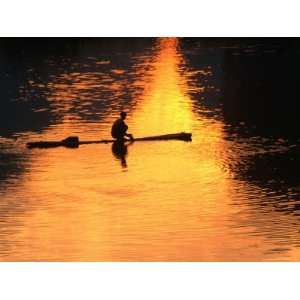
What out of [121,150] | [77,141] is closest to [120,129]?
[121,150]

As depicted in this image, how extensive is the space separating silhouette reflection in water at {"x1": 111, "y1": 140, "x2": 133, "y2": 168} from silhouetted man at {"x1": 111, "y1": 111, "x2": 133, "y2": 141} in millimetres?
22

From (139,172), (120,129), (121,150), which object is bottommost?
(139,172)

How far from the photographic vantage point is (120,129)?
531 cm

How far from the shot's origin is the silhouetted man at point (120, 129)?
5301 mm

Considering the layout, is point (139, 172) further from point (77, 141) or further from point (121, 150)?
point (77, 141)

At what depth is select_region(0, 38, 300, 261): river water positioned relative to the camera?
519 centimetres

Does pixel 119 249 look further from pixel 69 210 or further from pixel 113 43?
pixel 113 43

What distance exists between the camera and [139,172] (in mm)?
5301

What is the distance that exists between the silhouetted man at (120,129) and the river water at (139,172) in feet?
0.11

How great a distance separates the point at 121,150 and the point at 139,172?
15cm

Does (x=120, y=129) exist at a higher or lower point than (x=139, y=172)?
higher

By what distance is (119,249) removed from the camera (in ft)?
17.0
